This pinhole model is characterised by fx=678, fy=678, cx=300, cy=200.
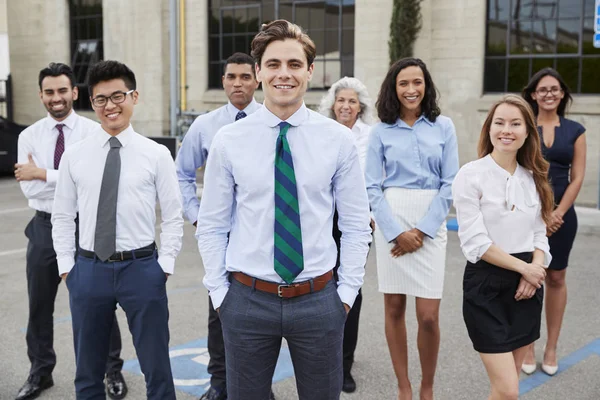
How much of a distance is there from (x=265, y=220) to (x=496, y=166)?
1.42 metres

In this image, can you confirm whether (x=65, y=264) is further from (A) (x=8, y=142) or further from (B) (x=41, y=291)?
(A) (x=8, y=142)

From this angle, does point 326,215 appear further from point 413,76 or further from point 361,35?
point 361,35

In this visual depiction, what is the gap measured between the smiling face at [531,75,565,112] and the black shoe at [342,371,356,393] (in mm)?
2368

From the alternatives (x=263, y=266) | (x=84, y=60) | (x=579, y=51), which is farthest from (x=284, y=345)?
(x=84, y=60)

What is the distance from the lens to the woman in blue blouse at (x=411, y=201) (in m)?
4.18

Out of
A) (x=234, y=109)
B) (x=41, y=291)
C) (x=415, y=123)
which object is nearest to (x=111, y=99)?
(x=234, y=109)

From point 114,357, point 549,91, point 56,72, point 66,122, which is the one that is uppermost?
point 56,72

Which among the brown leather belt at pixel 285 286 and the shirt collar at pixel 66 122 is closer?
the brown leather belt at pixel 285 286

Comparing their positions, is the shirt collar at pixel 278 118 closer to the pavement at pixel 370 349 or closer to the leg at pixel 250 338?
the leg at pixel 250 338

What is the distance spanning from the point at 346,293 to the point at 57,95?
256cm

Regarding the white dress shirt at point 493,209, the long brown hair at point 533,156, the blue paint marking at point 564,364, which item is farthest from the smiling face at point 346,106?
the blue paint marking at point 564,364

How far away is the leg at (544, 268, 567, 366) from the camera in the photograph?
491 centimetres

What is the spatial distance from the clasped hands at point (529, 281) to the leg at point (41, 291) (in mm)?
2842

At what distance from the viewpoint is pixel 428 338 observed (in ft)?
13.7
